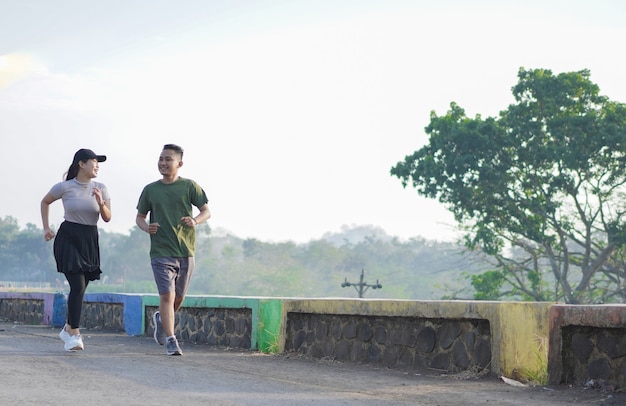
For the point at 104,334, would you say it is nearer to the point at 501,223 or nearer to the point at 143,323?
the point at 143,323

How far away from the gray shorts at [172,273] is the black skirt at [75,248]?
544 millimetres

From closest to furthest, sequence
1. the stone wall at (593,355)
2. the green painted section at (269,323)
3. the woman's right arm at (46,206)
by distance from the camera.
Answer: the stone wall at (593,355) < the woman's right arm at (46,206) < the green painted section at (269,323)

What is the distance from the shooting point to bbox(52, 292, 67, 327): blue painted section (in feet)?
44.2

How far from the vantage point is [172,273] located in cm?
735

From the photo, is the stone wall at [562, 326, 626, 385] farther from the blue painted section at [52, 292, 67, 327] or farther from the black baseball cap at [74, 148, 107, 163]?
the blue painted section at [52, 292, 67, 327]

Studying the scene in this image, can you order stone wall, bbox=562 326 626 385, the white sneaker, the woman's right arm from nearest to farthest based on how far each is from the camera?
stone wall, bbox=562 326 626 385 → the woman's right arm → the white sneaker

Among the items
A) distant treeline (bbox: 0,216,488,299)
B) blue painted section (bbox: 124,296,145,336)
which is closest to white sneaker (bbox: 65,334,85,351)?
blue painted section (bbox: 124,296,145,336)

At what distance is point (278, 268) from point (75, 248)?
119997 millimetres

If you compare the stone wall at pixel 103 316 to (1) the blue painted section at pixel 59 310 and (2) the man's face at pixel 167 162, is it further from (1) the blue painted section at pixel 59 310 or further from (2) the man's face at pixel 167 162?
(2) the man's face at pixel 167 162

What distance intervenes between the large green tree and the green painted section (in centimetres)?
2372

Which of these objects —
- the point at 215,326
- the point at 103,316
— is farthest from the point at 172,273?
the point at 103,316

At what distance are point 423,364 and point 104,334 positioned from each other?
5507 millimetres

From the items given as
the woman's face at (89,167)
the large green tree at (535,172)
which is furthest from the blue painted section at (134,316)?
the large green tree at (535,172)

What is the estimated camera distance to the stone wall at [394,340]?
6453 millimetres
